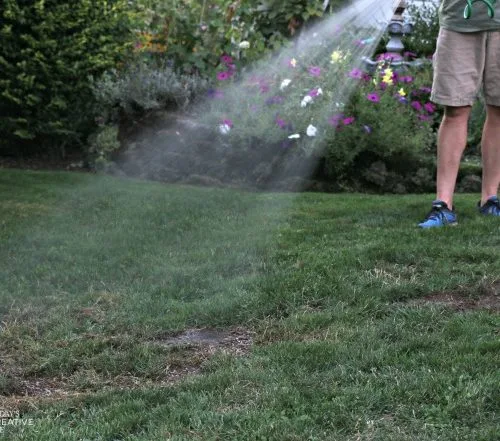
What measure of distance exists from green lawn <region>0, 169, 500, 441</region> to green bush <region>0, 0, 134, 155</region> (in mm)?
1755

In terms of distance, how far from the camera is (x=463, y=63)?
12.8 ft

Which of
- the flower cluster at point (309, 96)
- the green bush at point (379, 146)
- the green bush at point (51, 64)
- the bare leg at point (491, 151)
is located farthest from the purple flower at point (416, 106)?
the green bush at point (51, 64)

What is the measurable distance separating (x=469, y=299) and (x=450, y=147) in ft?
4.37

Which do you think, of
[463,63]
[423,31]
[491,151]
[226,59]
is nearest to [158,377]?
[463,63]

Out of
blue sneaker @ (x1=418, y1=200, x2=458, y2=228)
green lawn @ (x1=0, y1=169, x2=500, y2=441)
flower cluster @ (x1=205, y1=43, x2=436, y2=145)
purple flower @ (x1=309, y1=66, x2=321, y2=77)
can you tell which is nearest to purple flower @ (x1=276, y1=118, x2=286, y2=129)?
flower cluster @ (x1=205, y1=43, x2=436, y2=145)

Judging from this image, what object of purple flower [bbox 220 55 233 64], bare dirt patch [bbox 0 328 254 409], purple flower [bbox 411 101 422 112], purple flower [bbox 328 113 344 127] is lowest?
bare dirt patch [bbox 0 328 254 409]

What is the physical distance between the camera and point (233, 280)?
3176 mm

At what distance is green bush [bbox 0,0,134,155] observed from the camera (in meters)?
5.88

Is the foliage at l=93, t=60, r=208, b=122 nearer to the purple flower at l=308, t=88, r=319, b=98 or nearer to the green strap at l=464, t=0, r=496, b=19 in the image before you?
the purple flower at l=308, t=88, r=319, b=98

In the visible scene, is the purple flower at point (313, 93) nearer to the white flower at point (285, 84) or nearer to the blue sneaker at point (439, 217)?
the white flower at point (285, 84)

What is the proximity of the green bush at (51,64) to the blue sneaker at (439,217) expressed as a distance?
3.35 meters

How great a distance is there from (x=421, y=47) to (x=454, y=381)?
21.5ft

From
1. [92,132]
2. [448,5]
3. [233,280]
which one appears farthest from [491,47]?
[92,132]

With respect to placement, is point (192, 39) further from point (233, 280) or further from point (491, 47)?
point (233, 280)
